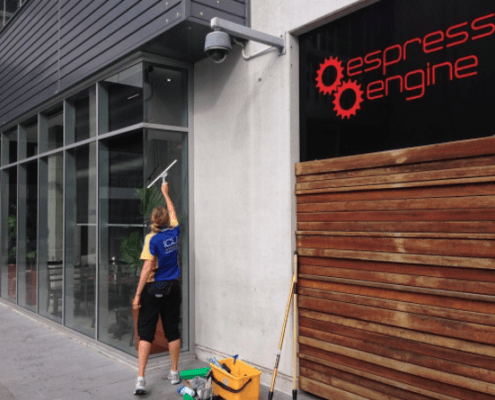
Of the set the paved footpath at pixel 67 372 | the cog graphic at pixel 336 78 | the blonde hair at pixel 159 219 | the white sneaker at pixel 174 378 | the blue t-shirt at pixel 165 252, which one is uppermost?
the cog graphic at pixel 336 78

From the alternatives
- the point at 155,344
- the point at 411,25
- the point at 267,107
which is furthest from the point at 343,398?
the point at 411,25

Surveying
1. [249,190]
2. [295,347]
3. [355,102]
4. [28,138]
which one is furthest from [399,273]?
[28,138]

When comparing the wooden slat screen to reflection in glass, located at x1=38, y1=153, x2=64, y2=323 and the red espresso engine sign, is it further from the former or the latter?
reflection in glass, located at x1=38, y1=153, x2=64, y2=323

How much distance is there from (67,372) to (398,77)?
4.90 meters

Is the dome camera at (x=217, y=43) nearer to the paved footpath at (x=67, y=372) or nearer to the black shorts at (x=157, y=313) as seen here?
the black shorts at (x=157, y=313)

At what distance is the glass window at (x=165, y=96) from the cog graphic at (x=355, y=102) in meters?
2.45

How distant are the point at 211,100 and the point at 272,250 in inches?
84.1

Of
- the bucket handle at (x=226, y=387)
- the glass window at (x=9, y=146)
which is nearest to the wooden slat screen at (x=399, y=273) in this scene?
the bucket handle at (x=226, y=387)

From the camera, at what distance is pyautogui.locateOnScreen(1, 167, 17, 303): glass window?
1066cm

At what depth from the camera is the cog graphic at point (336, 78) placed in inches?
186

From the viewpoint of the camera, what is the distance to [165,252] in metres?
5.26

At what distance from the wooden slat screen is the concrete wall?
0.30 m

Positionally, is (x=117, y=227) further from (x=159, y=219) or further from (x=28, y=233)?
(x=28, y=233)

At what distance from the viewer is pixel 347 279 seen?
4.49 m
